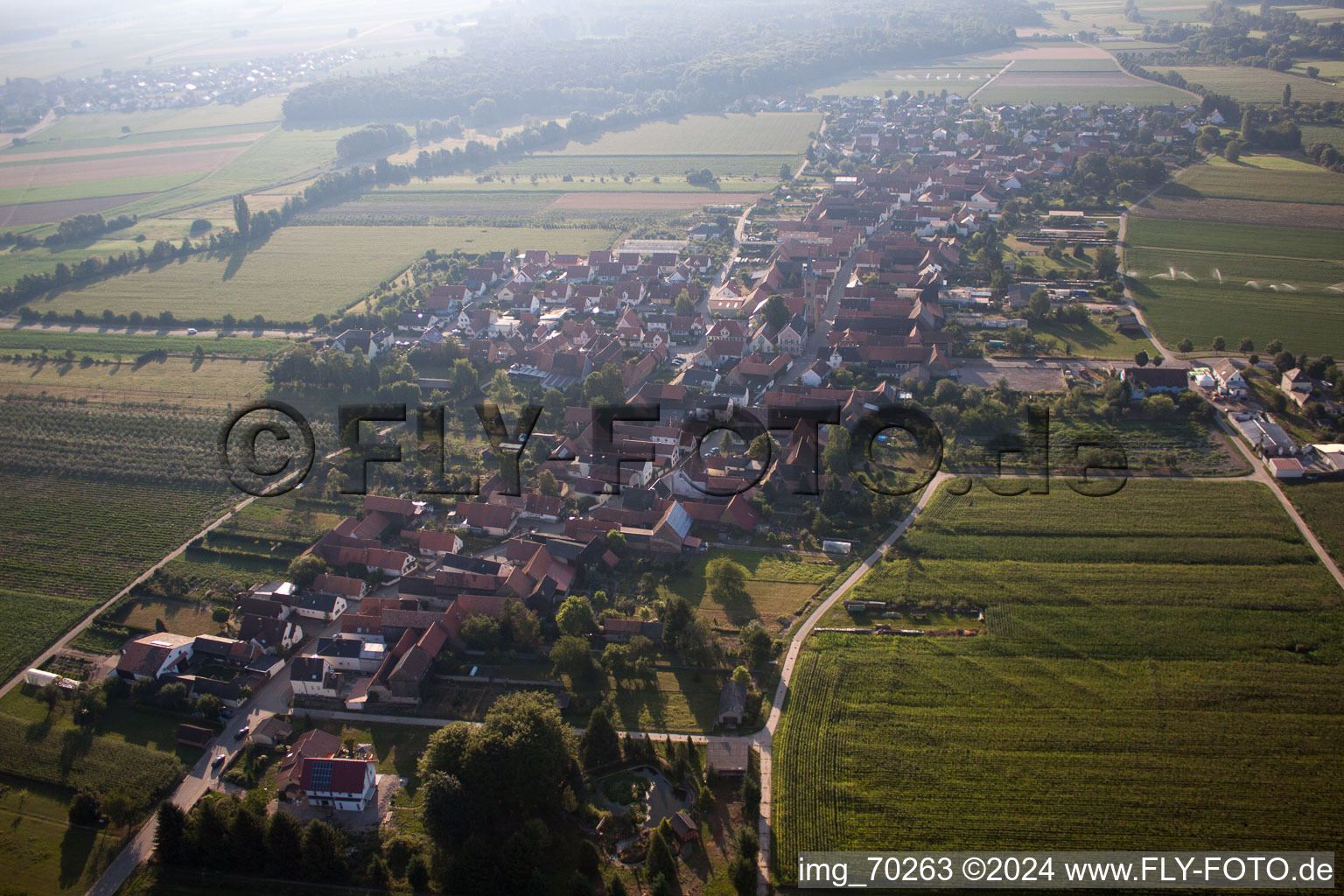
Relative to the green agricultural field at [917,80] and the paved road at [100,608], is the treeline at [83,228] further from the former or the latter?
the green agricultural field at [917,80]

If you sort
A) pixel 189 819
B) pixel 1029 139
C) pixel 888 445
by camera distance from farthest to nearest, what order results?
pixel 1029 139 → pixel 888 445 → pixel 189 819

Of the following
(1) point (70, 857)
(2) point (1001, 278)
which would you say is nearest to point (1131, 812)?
(1) point (70, 857)

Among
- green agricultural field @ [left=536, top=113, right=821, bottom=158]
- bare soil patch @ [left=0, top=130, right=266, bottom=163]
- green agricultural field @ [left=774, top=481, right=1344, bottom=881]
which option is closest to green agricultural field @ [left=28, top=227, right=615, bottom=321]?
green agricultural field @ [left=536, top=113, right=821, bottom=158]

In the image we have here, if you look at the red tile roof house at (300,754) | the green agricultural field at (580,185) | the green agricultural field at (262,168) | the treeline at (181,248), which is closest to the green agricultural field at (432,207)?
the green agricultural field at (580,185)

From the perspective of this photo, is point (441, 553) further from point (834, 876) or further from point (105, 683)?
point (834, 876)

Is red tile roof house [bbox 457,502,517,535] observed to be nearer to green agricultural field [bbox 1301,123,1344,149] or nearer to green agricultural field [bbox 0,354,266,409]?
green agricultural field [bbox 0,354,266,409]

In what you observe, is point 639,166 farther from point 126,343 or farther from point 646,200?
point 126,343

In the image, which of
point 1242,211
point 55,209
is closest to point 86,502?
point 55,209
